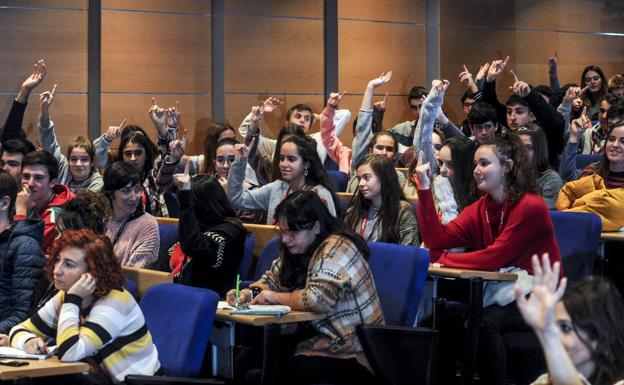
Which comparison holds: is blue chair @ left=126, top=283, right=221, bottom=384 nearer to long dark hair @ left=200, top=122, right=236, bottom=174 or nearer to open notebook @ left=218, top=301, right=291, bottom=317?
open notebook @ left=218, top=301, right=291, bottom=317

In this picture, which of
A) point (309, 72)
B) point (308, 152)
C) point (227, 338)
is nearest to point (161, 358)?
point (227, 338)

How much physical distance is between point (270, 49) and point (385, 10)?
1.40 meters

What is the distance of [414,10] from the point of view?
10.6 meters

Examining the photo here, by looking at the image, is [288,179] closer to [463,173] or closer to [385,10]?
[463,173]

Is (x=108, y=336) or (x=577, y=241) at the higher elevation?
(x=577, y=241)

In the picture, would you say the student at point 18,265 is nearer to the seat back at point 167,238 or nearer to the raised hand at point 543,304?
the seat back at point 167,238

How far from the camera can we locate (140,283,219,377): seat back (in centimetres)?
389

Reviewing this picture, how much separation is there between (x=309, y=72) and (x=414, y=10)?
4.59 ft

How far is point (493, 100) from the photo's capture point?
7.93 m

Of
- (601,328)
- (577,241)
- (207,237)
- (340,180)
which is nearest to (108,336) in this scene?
(207,237)

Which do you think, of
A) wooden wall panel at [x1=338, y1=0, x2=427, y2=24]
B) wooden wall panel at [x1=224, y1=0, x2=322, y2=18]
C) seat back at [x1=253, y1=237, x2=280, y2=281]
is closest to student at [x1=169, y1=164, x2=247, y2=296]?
seat back at [x1=253, y1=237, x2=280, y2=281]

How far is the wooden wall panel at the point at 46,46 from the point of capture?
8539 mm

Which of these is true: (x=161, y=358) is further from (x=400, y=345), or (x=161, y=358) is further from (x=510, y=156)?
(x=510, y=156)

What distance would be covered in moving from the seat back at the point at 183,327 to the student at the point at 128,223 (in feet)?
4.36
